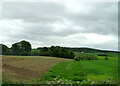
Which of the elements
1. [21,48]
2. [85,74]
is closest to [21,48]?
[21,48]

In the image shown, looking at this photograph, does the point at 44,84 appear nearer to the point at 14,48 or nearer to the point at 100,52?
the point at 100,52

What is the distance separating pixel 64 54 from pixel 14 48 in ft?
47.6

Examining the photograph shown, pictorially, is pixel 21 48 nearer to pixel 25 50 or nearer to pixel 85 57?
pixel 25 50

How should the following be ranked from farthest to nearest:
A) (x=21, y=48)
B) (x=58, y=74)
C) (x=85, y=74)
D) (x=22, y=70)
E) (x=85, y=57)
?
(x=21, y=48)
(x=85, y=57)
(x=22, y=70)
(x=85, y=74)
(x=58, y=74)

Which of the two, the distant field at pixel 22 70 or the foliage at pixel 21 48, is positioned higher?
the foliage at pixel 21 48

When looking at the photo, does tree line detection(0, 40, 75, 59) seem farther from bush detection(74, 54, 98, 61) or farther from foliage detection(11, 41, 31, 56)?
bush detection(74, 54, 98, 61)

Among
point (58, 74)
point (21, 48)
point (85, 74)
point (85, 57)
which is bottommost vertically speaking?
point (85, 74)

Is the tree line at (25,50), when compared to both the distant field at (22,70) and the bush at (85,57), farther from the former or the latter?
the distant field at (22,70)

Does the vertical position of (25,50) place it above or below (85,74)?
above

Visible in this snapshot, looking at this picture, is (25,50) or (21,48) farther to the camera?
(21,48)

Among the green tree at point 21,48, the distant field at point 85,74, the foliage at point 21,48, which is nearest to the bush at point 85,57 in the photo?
the distant field at point 85,74

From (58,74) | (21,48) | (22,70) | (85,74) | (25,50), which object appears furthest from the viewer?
(21,48)

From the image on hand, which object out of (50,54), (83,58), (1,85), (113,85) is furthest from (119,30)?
(50,54)

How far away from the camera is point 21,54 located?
39.7 metres
